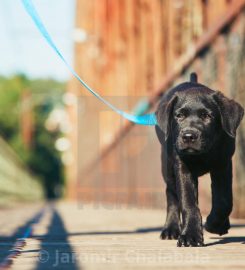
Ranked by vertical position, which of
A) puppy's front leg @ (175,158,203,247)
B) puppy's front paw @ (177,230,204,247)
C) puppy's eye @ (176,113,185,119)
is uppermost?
puppy's eye @ (176,113,185,119)

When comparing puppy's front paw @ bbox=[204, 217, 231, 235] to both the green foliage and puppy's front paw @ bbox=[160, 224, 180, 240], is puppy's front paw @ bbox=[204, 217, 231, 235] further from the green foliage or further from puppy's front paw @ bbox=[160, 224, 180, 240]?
the green foliage

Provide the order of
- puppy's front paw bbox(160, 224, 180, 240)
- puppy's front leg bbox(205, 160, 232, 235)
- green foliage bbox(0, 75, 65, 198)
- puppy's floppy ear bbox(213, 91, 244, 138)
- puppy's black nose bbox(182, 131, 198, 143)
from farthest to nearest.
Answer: green foliage bbox(0, 75, 65, 198)
puppy's front paw bbox(160, 224, 180, 240)
puppy's front leg bbox(205, 160, 232, 235)
puppy's floppy ear bbox(213, 91, 244, 138)
puppy's black nose bbox(182, 131, 198, 143)

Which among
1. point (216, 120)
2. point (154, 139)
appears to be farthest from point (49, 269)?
point (154, 139)

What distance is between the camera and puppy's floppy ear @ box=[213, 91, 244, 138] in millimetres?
5258

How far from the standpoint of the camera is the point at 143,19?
21109 mm

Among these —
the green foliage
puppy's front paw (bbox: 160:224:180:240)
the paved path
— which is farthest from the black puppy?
the green foliage

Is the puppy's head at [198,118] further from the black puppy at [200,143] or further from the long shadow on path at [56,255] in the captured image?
the long shadow on path at [56,255]

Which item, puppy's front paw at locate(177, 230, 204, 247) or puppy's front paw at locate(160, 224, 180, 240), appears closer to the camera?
puppy's front paw at locate(177, 230, 204, 247)

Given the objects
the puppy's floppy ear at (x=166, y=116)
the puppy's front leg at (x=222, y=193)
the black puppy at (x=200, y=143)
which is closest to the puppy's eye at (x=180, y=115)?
the black puppy at (x=200, y=143)

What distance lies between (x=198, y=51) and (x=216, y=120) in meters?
7.39

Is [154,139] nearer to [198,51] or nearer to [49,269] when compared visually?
[198,51]

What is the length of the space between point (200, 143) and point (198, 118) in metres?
0.20

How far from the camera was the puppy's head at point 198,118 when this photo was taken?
5.15m

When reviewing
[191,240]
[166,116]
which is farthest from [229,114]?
[191,240]
